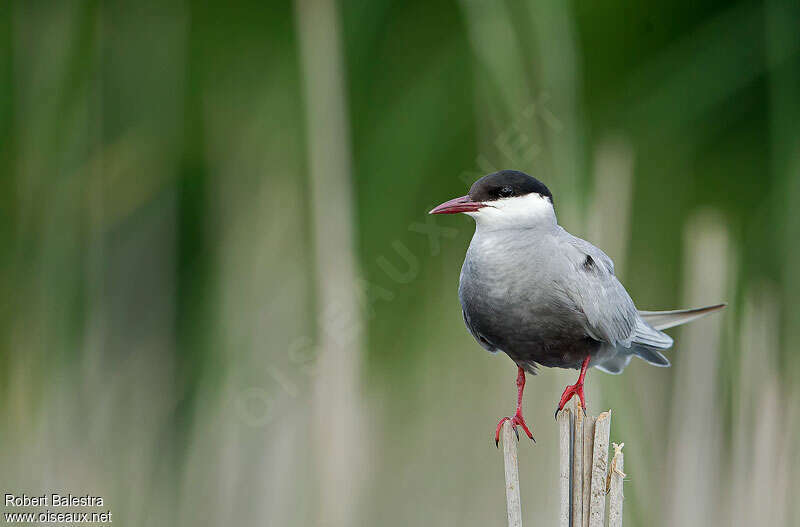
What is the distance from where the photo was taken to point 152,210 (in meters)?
2.33

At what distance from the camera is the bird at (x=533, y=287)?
1.44 m

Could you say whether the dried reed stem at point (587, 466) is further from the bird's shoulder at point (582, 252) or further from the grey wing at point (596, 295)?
the bird's shoulder at point (582, 252)

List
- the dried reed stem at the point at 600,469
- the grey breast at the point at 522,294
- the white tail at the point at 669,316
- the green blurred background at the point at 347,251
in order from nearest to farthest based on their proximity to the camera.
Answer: the dried reed stem at the point at 600,469 < the grey breast at the point at 522,294 < the white tail at the point at 669,316 < the green blurred background at the point at 347,251

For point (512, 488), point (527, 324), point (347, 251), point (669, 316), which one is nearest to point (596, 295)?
point (527, 324)

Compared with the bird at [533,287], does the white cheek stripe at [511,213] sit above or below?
above

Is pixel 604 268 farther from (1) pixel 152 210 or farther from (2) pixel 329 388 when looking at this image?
(1) pixel 152 210

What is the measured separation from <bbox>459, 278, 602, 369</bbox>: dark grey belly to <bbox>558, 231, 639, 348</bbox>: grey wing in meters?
0.02

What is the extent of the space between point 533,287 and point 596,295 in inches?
5.0

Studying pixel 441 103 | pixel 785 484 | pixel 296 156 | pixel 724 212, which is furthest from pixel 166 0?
pixel 785 484

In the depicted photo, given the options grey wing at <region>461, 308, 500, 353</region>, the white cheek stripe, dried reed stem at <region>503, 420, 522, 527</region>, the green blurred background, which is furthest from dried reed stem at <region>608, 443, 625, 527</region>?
the green blurred background

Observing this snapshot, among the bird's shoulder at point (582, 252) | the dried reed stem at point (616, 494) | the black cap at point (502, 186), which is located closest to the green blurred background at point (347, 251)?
the bird's shoulder at point (582, 252)

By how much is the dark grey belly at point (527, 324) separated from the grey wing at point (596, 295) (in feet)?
0.08

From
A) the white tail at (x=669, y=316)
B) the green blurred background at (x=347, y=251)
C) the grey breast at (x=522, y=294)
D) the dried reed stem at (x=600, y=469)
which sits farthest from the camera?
the green blurred background at (x=347, y=251)

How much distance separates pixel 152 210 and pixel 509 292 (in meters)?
1.27
